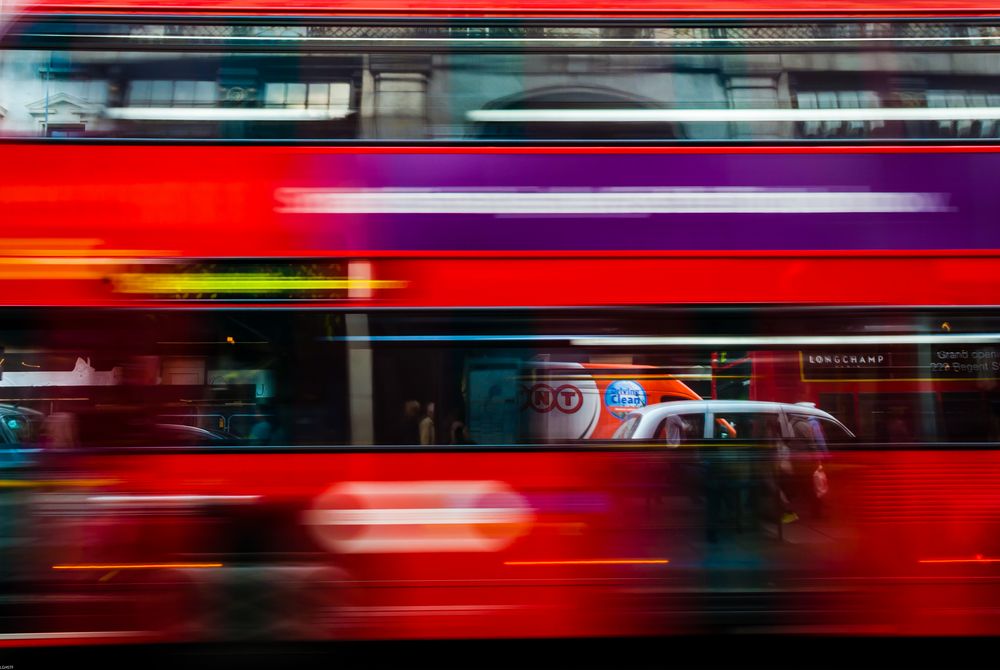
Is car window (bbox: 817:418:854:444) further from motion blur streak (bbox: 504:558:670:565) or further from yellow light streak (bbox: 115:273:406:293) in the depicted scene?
yellow light streak (bbox: 115:273:406:293)

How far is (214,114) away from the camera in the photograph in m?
4.32

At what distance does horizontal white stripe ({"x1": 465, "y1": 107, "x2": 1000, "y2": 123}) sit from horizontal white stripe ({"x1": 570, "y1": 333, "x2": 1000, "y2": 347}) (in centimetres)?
122

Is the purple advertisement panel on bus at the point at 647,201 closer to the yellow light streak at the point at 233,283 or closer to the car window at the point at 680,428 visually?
the yellow light streak at the point at 233,283

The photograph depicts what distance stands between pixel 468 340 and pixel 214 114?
187 centimetres

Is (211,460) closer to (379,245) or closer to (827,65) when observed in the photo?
(379,245)

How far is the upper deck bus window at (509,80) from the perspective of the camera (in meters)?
4.32

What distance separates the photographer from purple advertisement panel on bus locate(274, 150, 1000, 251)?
426cm

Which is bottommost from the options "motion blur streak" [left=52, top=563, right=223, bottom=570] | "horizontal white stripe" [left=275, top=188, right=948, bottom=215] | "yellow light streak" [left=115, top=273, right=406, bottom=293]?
"motion blur streak" [left=52, top=563, right=223, bottom=570]

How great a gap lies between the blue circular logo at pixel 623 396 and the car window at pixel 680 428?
0.53 feet

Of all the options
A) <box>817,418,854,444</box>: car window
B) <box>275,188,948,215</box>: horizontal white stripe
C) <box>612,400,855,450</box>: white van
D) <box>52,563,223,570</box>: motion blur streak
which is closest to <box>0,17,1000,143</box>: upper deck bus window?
<box>275,188,948,215</box>: horizontal white stripe

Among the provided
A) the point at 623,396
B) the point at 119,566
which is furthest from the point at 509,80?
the point at 119,566

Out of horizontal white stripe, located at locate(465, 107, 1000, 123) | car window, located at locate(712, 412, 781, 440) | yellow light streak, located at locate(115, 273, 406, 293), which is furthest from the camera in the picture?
horizontal white stripe, located at locate(465, 107, 1000, 123)

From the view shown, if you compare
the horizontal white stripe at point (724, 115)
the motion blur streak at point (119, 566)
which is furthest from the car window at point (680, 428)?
the motion blur streak at point (119, 566)

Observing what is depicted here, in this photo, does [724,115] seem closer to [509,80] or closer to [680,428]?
[509,80]
